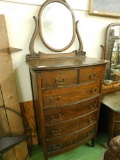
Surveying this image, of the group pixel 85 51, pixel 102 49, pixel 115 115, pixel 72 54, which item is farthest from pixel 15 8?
pixel 115 115

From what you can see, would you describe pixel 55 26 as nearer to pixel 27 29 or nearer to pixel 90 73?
pixel 27 29

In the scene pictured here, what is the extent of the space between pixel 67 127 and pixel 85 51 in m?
1.02

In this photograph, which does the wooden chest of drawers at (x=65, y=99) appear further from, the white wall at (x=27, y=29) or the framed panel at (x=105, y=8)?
the framed panel at (x=105, y=8)

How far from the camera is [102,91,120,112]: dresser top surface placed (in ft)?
4.85

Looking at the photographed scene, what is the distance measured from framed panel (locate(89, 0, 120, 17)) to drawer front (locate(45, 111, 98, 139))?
1.26m

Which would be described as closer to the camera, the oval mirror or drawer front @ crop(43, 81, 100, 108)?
drawer front @ crop(43, 81, 100, 108)

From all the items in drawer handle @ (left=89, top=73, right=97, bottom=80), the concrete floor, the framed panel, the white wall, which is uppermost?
the framed panel

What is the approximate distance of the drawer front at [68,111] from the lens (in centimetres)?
117

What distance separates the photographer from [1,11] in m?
1.19

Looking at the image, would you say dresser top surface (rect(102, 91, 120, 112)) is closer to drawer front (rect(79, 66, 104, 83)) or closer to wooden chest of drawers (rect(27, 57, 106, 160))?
wooden chest of drawers (rect(27, 57, 106, 160))

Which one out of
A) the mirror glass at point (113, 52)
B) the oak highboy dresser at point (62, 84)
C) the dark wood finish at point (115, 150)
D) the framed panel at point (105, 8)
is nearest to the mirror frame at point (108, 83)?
the mirror glass at point (113, 52)

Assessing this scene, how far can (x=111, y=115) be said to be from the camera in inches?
60.2

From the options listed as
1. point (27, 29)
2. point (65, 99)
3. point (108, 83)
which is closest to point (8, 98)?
point (65, 99)

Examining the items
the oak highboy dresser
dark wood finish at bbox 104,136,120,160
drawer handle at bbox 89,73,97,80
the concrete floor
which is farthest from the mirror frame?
dark wood finish at bbox 104,136,120,160
